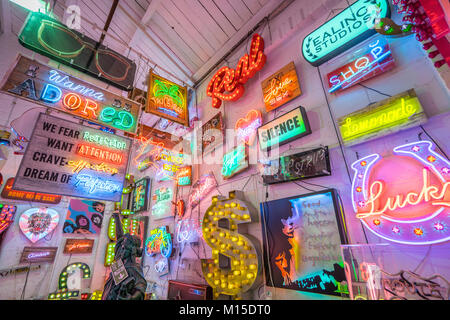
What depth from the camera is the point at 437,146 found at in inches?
81.5

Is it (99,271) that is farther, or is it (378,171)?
(99,271)

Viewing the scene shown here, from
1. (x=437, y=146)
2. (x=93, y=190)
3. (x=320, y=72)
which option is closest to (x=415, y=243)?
(x=437, y=146)

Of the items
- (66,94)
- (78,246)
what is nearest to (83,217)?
(78,246)

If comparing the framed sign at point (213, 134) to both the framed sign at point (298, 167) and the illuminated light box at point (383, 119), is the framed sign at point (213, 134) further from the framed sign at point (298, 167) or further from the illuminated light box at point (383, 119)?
the illuminated light box at point (383, 119)

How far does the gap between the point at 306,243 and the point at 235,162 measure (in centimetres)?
210

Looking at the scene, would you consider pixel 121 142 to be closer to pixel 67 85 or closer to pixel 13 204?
pixel 67 85

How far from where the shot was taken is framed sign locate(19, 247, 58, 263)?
609 cm

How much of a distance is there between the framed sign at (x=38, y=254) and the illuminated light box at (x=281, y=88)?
27.1ft

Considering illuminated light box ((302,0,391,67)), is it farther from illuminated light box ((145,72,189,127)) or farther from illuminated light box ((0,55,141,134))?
illuminated light box ((0,55,141,134))

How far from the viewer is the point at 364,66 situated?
107 inches

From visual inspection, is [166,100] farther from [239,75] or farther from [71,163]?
[71,163]
